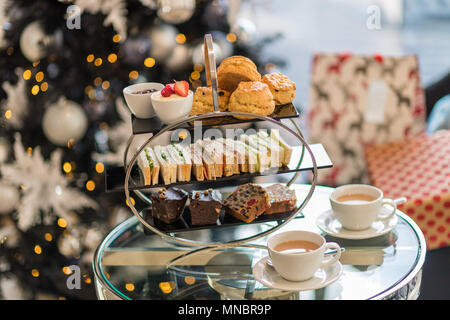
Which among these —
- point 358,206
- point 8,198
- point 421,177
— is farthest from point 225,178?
point 421,177

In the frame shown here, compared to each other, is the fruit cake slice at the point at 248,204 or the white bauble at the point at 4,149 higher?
the white bauble at the point at 4,149

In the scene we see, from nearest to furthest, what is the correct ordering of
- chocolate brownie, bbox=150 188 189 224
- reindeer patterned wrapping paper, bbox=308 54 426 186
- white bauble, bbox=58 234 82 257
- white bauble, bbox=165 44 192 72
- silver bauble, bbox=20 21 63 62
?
chocolate brownie, bbox=150 188 189 224
silver bauble, bbox=20 21 63 62
white bauble, bbox=165 44 192 72
white bauble, bbox=58 234 82 257
reindeer patterned wrapping paper, bbox=308 54 426 186

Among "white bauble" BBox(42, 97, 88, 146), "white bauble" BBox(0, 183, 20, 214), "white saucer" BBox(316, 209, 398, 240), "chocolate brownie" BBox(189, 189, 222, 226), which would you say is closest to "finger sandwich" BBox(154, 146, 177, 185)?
"chocolate brownie" BBox(189, 189, 222, 226)

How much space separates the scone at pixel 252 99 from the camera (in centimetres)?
152

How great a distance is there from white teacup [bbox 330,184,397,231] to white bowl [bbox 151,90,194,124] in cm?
55

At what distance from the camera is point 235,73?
63.8 inches

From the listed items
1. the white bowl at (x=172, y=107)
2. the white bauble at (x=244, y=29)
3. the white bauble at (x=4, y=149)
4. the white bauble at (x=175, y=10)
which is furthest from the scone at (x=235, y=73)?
the white bauble at (x=4, y=149)

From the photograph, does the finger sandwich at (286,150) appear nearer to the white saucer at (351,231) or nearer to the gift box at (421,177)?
the white saucer at (351,231)

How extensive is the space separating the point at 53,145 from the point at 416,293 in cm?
139

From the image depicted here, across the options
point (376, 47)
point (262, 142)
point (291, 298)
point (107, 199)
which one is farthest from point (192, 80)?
point (376, 47)

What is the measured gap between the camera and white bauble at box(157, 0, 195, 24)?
2.16 meters

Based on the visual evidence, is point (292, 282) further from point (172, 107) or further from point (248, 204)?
point (172, 107)

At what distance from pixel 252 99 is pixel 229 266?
49 centimetres

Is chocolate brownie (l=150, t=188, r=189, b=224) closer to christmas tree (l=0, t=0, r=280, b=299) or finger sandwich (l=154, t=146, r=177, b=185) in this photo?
finger sandwich (l=154, t=146, r=177, b=185)
